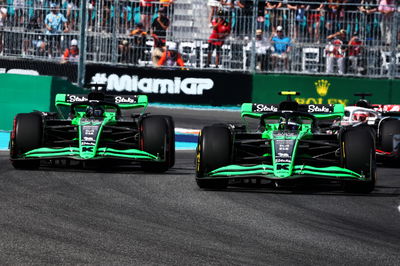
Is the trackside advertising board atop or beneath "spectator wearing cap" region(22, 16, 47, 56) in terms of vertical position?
beneath

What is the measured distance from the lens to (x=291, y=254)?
6.64 m

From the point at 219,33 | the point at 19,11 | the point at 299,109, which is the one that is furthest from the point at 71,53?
the point at 299,109

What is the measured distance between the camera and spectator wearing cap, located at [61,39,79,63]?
22141 mm

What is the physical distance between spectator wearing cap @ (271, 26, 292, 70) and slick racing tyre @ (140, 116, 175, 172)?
9.74m

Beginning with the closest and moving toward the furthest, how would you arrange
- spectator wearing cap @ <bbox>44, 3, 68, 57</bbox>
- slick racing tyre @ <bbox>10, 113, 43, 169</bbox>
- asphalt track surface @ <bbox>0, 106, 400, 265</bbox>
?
1. asphalt track surface @ <bbox>0, 106, 400, 265</bbox>
2. slick racing tyre @ <bbox>10, 113, 43, 169</bbox>
3. spectator wearing cap @ <bbox>44, 3, 68, 57</bbox>

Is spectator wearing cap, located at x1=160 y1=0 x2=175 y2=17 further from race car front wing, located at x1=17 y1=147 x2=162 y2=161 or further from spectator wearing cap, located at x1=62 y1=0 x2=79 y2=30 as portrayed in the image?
race car front wing, located at x1=17 y1=147 x2=162 y2=161

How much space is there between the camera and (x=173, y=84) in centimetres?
2289

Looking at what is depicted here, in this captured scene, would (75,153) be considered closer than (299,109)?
Yes

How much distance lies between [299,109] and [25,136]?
3578 millimetres

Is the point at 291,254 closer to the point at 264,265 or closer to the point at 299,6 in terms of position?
the point at 264,265

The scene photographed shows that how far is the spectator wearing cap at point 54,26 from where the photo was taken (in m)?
21.9

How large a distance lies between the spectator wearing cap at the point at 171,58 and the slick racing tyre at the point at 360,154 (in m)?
11.9

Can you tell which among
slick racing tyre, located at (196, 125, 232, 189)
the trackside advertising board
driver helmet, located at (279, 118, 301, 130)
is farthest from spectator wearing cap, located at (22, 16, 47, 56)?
slick racing tyre, located at (196, 125, 232, 189)

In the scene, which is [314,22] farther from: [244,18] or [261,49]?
[244,18]
